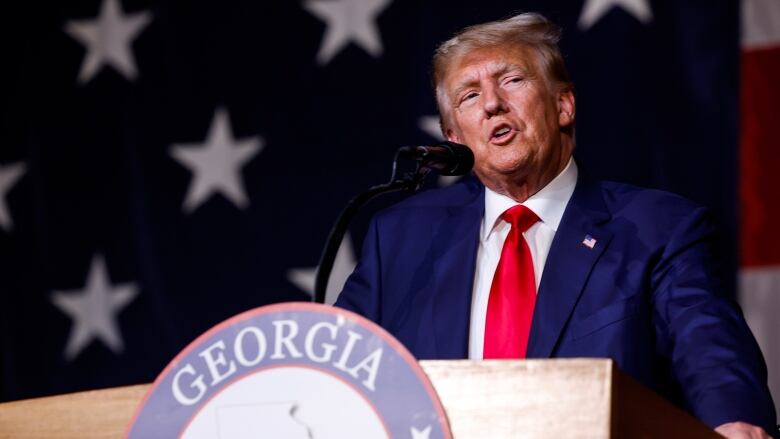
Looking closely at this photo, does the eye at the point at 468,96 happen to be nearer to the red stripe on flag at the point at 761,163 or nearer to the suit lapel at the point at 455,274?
the suit lapel at the point at 455,274

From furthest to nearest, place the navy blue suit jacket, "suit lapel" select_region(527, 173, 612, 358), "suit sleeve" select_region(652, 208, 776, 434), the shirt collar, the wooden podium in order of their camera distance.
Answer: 1. the shirt collar
2. "suit lapel" select_region(527, 173, 612, 358)
3. the navy blue suit jacket
4. "suit sleeve" select_region(652, 208, 776, 434)
5. the wooden podium

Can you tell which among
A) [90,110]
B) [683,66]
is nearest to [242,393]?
[683,66]

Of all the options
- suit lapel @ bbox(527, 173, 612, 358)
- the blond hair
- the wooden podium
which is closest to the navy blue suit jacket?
suit lapel @ bbox(527, 173, 612, 358)

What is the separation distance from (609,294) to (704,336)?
0.25 meters

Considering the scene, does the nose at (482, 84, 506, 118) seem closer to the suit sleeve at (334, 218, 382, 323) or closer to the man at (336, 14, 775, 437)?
the man at (336, 14, 775, 437)

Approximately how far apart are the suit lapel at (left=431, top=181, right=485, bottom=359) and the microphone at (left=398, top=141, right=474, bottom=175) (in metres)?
0.38

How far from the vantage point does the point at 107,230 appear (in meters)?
3.62

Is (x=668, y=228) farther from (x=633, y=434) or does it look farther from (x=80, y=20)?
(x=80, y=20)

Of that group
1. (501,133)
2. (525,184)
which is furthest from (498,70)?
(525,184)

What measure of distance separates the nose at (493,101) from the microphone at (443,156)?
463 mm

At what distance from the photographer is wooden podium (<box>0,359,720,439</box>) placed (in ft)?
3.68

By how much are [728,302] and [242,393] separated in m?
0.96

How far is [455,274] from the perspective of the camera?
213 cm

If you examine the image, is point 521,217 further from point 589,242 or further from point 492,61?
point 492,61
